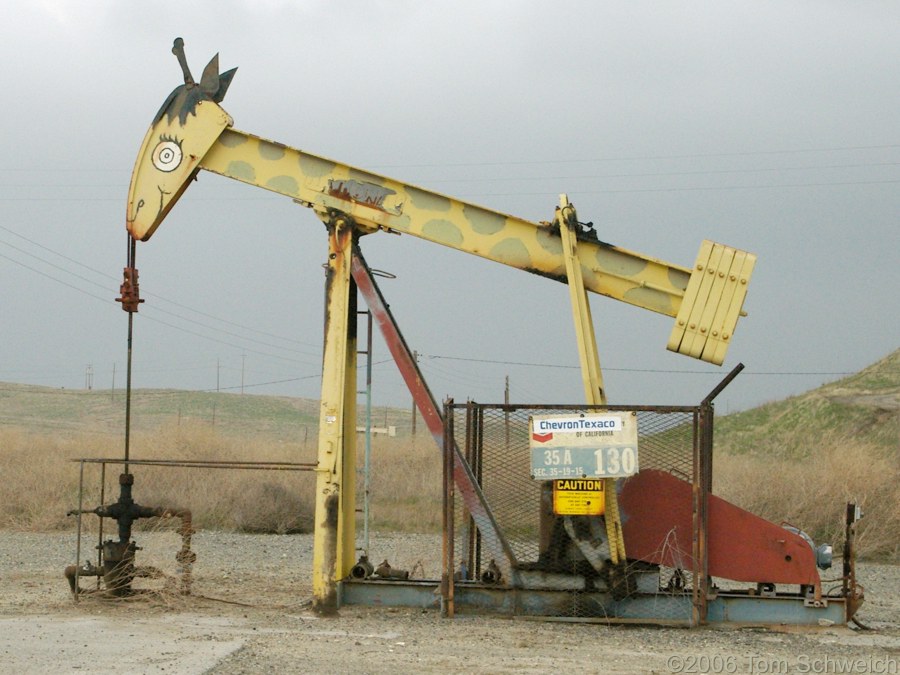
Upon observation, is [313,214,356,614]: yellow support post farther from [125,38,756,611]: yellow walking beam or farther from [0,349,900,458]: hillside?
[0,349,900,458]: hillside

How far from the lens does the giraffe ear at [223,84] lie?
1048 centimetres

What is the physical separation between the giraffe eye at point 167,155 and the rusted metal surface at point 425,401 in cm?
177

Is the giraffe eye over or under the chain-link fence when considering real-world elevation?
over

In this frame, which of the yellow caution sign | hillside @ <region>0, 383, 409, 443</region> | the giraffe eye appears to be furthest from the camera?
hillside @ <region>0, 383, 409, 443</region>

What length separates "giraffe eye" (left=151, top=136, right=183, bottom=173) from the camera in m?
10.5

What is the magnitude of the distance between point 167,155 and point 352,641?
4616 mm

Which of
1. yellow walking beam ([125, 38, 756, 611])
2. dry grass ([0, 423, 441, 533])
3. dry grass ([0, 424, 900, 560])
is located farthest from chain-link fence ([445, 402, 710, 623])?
dry grass ([0, 423, 441, 533])

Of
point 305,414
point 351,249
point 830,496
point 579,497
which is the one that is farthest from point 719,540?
point 305,414

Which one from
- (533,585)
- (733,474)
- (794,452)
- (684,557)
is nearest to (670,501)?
(684,557)

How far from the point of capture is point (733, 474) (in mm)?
19766

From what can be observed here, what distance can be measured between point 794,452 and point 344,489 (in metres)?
19.0

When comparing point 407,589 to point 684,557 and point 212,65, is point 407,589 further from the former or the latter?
point 212,65
